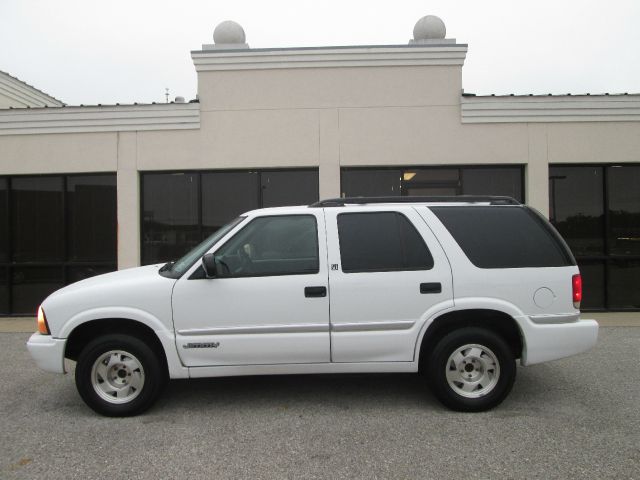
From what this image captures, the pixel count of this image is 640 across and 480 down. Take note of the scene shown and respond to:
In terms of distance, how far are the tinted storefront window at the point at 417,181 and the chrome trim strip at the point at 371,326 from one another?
4.58m

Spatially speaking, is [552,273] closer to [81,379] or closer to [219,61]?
[81,379]

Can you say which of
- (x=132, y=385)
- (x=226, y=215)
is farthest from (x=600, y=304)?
(x=132, y=385)

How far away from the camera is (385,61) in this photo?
26.6 ft

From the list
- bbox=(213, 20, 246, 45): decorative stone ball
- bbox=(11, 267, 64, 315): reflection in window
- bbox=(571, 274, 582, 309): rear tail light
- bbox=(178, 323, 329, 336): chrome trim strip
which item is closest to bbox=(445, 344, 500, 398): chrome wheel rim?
bbox=(571, 274, 582, 309): rear tail light

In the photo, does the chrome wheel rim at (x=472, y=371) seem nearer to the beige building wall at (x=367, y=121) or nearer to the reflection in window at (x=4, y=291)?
the beige building wall at (x=367, y=121)

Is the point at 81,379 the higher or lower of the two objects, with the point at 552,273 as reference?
lower

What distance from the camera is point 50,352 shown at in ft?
13.1

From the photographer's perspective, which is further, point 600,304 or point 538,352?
point 600,304

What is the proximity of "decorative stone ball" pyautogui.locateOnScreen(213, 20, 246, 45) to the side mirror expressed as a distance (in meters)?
6.25

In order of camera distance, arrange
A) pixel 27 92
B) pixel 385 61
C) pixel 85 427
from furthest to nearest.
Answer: pixel 27 92, pixel 385 61, pixel 85 427

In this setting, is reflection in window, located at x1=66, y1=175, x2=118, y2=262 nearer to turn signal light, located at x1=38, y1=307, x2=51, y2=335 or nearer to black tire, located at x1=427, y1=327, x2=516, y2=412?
turn signal light, located at x1=38, y1=307, x2=51, y2=335

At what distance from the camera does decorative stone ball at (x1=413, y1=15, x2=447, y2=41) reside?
8477mm

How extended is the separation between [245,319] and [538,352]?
105 inches

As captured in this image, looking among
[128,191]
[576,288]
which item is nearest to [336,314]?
[576,288]
